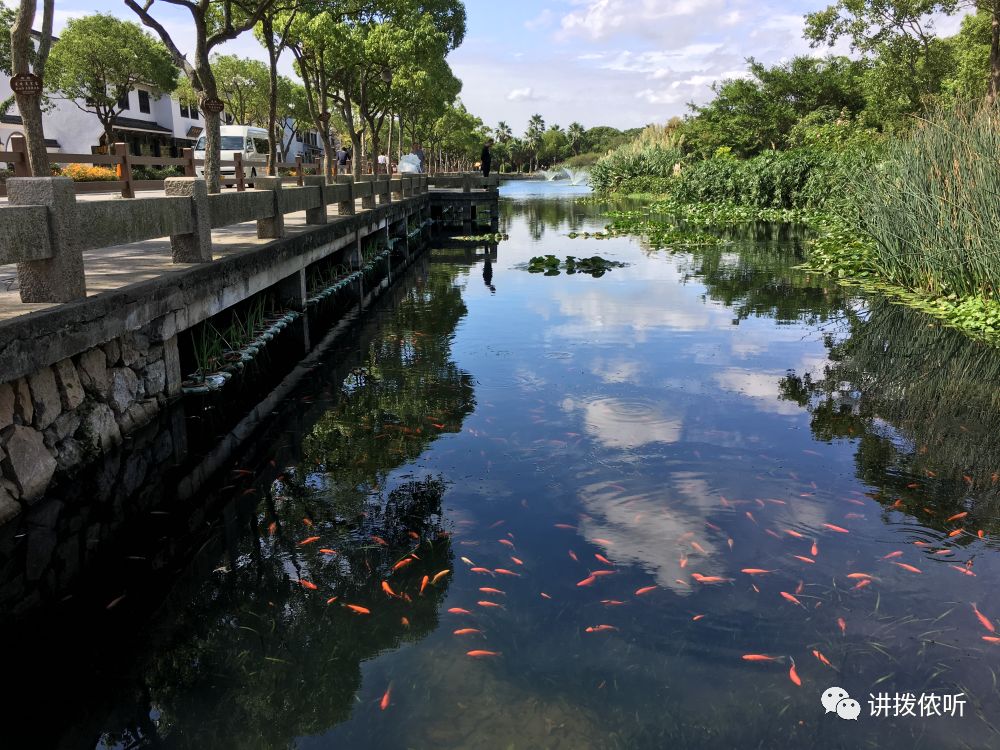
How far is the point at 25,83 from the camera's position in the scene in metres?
11.1

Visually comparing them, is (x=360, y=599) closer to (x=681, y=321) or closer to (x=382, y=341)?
(x=382, y=341)

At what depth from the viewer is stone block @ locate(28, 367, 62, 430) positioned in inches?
202

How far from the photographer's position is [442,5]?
38.6m

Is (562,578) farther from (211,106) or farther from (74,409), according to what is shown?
(211,106)

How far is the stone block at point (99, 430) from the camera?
19.1ft

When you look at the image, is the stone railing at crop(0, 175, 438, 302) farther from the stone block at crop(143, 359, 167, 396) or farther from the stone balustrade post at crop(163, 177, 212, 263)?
the stone block at crop(143, 359, 167, 396)

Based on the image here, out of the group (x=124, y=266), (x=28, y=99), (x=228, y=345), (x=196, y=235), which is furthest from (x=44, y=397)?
(x=28, y=99)

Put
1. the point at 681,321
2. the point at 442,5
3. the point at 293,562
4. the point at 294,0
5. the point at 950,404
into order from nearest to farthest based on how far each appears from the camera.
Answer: the point at 293,562, the point at 950,404, the point at 681,321, the point at 294,0, the point at 442,5

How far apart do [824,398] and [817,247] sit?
1169 cm

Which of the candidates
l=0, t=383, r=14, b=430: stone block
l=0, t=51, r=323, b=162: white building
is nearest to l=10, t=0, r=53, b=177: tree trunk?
l=0, t=383, r=14, b=430: stone block

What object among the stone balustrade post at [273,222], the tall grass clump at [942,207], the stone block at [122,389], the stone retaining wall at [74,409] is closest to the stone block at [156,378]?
the stone retaining wall at [74,409]

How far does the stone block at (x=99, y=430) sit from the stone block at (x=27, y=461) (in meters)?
0.45

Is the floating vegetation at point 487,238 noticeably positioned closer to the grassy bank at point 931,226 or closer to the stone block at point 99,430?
the grassy bank at point 931,226

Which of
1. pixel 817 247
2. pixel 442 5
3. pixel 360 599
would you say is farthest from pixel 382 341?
pixel 442 5
